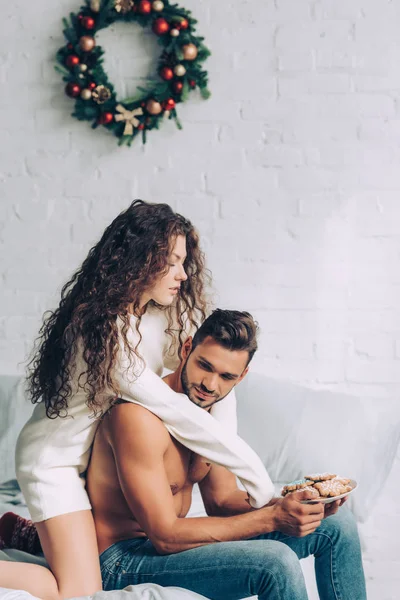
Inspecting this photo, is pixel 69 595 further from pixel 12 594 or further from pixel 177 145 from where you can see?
pixel 177 145

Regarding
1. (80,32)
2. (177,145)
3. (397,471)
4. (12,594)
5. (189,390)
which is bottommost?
(397,471)

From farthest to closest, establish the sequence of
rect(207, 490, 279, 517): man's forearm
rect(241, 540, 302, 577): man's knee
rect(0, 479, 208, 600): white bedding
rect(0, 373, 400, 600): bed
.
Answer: rect(0, 373, 400, 600): bed, rect(207, 490, 279, 517): man's forearm, rect(241, 540, 302, 577): man's knee, rect(0, 479, 208, 600): white bedding

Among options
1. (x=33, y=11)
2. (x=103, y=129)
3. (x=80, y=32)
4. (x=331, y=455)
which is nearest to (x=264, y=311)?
(x=331, y=455)

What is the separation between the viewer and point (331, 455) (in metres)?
2.49

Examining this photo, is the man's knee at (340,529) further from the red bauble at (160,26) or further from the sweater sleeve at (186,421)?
the red bauble at (160,26)

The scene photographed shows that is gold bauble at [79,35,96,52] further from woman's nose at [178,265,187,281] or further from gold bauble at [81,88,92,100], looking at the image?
woman's nose at [178,265,187,281]

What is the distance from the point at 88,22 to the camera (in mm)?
2713

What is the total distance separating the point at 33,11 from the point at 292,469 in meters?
1.85

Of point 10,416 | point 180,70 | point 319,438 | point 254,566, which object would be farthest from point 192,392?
point 180,70

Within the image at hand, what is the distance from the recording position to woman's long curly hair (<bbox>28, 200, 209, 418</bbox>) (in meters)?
1.62

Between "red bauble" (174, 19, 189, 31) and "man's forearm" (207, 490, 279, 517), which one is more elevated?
"red bauble" (174, 19, 189, 31)

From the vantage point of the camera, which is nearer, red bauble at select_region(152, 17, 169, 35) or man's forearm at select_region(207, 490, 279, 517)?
man's forearm at select_region(207, 490, 279, 517)

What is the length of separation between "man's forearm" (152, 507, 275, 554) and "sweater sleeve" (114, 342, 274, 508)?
0.27 feet

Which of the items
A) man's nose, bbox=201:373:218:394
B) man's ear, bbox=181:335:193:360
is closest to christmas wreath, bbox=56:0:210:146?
man's ear, bbox=181:335:193:360
